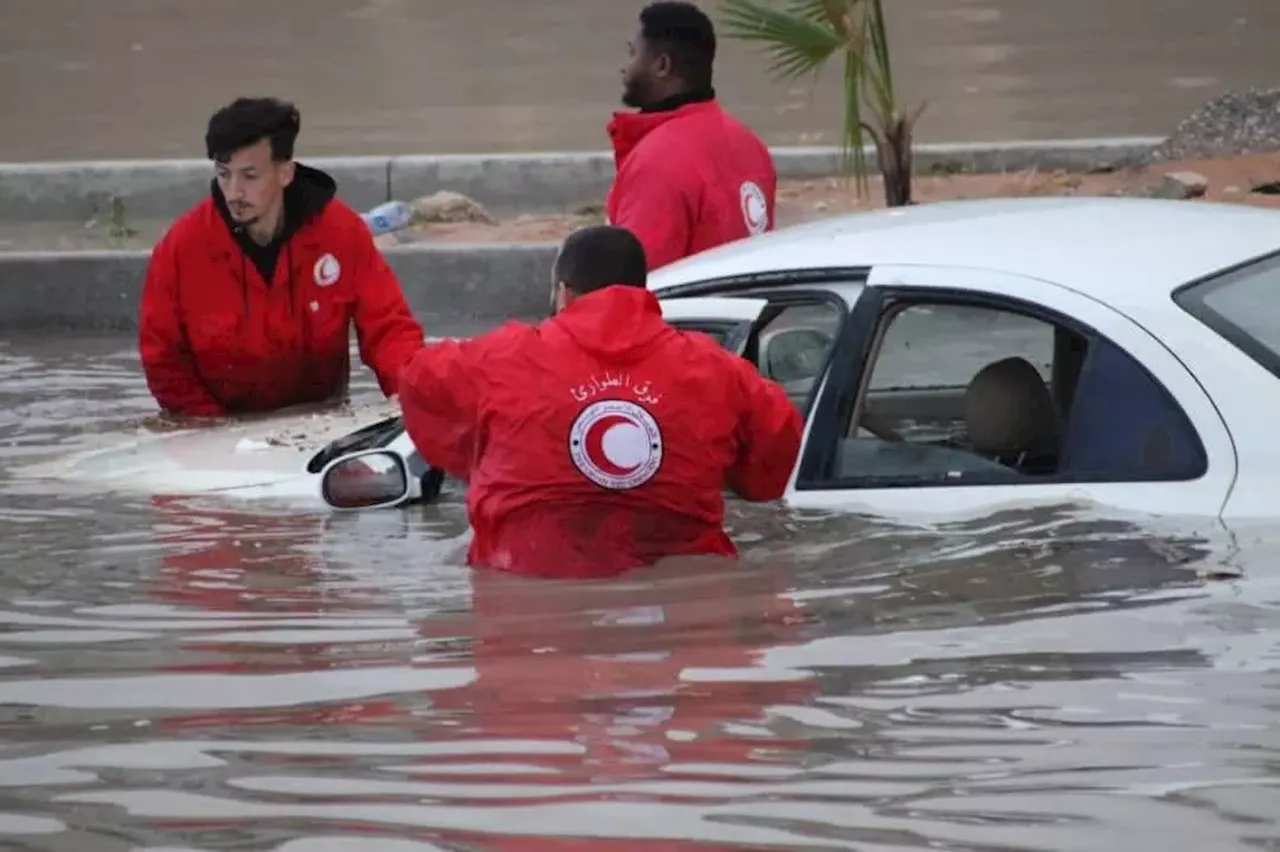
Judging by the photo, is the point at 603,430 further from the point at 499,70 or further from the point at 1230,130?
the point at 499,70

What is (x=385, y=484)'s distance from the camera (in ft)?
22.1

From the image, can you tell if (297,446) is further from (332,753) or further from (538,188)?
(538,188)

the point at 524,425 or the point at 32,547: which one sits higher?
the point at 524,425

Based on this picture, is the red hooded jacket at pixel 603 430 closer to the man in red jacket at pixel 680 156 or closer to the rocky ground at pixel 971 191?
the man in red jacket at pixel 680 156

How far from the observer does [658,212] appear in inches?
324

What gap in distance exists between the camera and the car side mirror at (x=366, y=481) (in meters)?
6.71

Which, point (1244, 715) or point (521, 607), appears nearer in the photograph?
point (1244, 715)

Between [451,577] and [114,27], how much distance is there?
24.0 meters

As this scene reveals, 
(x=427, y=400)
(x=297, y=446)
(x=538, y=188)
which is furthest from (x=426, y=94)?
(x=427, y=400)

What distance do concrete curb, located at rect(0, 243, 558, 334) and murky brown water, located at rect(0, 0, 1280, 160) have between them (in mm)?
5357

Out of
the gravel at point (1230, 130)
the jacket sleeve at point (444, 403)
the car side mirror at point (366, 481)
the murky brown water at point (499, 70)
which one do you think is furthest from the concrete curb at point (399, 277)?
the jacket sleeve at point (444, 403)

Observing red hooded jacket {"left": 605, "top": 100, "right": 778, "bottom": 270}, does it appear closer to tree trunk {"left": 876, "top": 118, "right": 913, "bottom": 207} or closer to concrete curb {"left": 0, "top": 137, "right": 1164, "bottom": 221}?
tree trunk {"left": 876, "top": 118, "right": 913, "bottom": 207}

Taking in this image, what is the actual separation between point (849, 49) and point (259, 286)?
533 cm

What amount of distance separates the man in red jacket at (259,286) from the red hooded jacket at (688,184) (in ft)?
2.94
